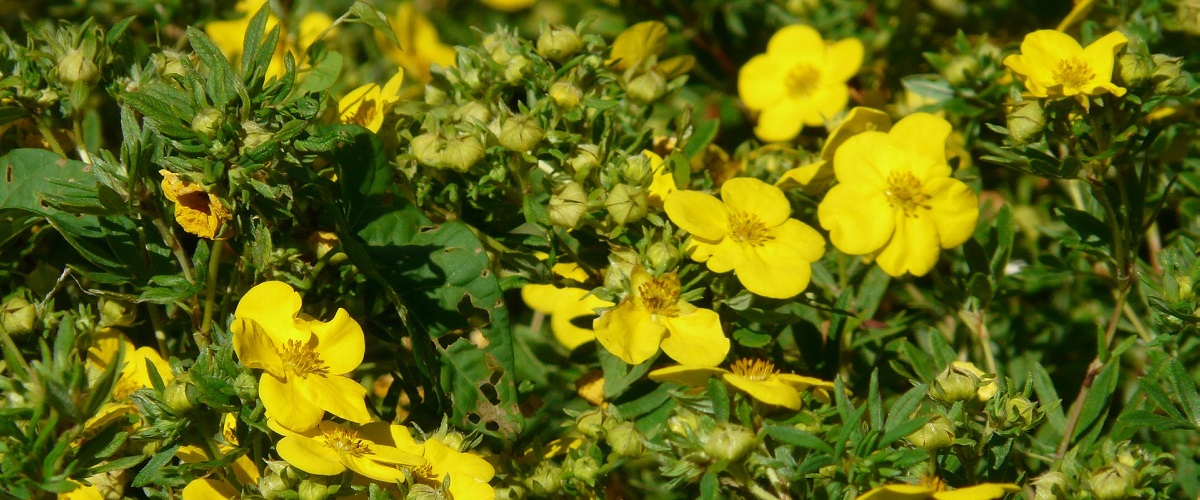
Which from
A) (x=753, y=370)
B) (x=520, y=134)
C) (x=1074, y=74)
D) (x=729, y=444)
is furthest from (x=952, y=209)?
(x=520, y=134)

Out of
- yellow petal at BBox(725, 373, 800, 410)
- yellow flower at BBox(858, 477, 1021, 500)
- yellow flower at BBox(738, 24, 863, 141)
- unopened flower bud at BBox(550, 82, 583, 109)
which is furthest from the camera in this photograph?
yellow flower at BBox(738, 24, 863, 141)

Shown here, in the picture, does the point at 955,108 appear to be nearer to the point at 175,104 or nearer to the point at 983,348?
the point at 983,348

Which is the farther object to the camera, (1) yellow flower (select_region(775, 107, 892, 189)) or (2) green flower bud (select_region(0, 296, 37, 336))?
(1) yellow flower (select_region(775, 107, 892, 189))

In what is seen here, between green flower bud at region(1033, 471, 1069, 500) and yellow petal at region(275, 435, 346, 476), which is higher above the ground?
yellow petal at region(275, 435, 346, 476)

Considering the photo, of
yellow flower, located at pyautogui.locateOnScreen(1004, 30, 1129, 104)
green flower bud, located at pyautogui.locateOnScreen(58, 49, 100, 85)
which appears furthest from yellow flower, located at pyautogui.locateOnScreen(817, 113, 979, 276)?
green flower bud, located at pyautogui.locateOnScreen(58, 49, 100, 85)

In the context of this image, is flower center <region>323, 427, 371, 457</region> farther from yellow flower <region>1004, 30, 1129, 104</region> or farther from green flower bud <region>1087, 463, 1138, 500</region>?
yellow flower <region>1004, 30, 1129, 104</region>

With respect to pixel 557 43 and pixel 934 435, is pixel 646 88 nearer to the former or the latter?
pixel 557 43
